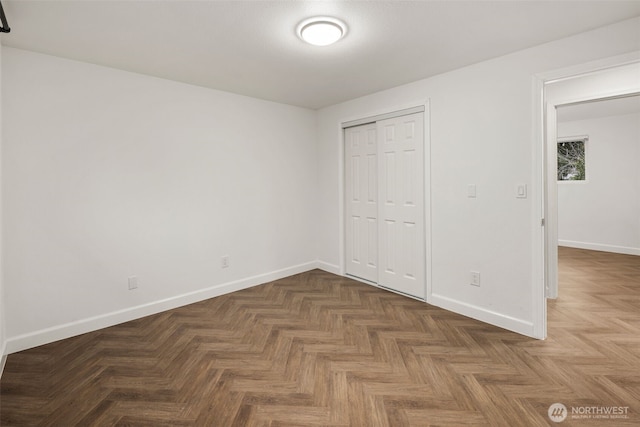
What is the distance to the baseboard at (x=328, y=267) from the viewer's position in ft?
15.1

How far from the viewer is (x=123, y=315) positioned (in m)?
3.08

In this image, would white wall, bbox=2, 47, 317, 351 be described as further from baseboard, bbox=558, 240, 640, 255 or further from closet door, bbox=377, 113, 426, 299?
baseboard, bbox=558, 240, 640, 255

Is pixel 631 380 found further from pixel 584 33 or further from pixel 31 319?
pixel 31 319

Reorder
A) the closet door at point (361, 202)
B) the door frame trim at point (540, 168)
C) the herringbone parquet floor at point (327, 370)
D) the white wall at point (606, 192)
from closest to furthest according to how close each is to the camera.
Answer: the herringbone parquet floor at point (327, 370) < the door frame trim at point (540, 168) < the closet door at point (361, 202) < the white wall at point (606, 192)

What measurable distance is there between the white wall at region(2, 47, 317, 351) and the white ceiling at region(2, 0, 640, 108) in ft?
1.03

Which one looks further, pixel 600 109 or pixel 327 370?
pixel 600 109

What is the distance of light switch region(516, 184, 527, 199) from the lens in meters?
2.70

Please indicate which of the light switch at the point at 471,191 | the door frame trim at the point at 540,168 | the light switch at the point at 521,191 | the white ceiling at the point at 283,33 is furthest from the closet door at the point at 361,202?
the door frame trim at the point at 540,168

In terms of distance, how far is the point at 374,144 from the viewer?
4074mm

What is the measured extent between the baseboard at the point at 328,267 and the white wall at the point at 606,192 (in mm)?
5083

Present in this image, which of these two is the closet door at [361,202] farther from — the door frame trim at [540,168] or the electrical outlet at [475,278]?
the door frame trim at [540,168]

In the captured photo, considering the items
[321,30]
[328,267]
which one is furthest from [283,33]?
[328,267]

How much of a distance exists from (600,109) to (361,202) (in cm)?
452

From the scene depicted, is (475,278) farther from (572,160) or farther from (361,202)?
(572,160)
